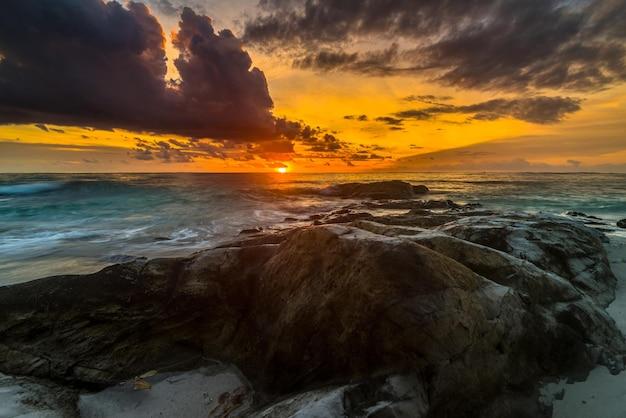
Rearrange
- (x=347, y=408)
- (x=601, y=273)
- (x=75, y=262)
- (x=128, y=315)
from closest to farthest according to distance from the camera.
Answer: (x=347, y=408) < (x=128, y=315) < (x=601, y=273) < (x=75, y=262)

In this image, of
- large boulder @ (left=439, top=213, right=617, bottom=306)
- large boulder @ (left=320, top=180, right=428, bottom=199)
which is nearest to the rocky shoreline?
large boulder @ (left=439, top=213, right=617, bottom=306)

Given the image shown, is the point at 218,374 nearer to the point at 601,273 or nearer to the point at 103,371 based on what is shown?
the point at 103,371

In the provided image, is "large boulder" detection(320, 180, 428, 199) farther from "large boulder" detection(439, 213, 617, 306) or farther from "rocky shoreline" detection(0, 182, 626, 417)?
"rocky shoreline" detection(0, 182, 626, 417)

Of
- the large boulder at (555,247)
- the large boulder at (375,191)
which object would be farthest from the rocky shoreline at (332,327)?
the large boulder at (375,191)

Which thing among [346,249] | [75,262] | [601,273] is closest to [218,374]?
[346,249]

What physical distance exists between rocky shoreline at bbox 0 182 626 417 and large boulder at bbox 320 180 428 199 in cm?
2792

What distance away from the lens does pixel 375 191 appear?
3522 centimetres

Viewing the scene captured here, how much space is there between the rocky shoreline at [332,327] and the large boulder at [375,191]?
27.9 m

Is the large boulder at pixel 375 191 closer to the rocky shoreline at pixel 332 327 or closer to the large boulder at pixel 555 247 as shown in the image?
the large boulder at pixel 555 247

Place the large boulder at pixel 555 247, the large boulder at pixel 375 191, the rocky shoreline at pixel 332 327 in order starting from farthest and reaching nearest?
the large boulder at pixel 375 191, the large boulder at pixel 555 247, the rocky shoreline at pixel 332 327

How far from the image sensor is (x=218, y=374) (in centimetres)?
431

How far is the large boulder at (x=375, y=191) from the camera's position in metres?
33.8

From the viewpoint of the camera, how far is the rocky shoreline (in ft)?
10.0

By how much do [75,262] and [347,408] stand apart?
36.4ft
